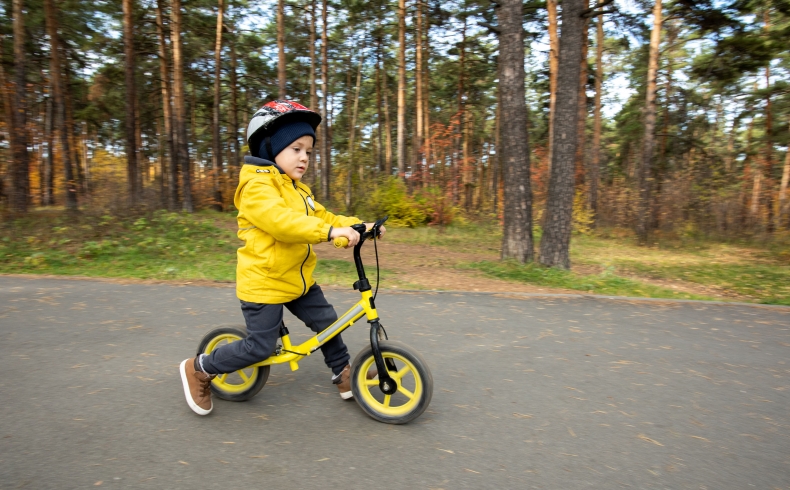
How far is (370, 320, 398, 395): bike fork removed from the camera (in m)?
3.07

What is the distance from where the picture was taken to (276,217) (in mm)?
2887

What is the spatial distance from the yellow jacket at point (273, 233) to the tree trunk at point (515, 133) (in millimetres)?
6871

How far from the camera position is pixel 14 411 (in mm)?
3176

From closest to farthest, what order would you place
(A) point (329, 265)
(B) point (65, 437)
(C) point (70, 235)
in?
(B) point (65, 437), (A) point (329, 265), (C) point (70, 235)

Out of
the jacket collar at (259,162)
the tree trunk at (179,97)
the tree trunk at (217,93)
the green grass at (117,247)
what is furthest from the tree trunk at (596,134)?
the jacket collar at (259,162)

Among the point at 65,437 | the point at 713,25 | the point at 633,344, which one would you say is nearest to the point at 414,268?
the point at 633,344

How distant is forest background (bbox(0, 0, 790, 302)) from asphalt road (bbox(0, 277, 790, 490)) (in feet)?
14.2

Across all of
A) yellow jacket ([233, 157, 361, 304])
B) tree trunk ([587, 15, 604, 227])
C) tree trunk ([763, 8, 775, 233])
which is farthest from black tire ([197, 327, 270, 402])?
tree trunk ([763, 8, 775, 233])

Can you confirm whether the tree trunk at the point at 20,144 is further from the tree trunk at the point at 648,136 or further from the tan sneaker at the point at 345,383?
the tree trunk at the point at 648,136

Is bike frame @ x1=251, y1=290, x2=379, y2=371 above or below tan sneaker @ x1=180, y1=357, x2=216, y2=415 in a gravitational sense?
above

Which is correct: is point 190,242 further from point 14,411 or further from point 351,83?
point 351,83

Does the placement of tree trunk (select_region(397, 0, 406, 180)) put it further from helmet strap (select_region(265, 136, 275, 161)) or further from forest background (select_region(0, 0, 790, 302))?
helmet strap (select_region(265, 136, 275, 161))

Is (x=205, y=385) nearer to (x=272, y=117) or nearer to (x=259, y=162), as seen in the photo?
(x=259, y=162)

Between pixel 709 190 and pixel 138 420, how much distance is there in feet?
73.4
